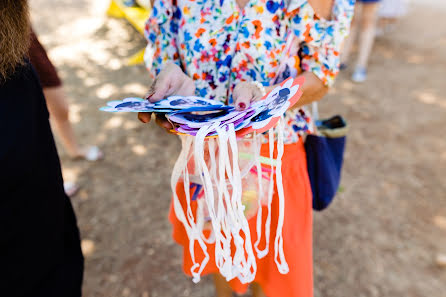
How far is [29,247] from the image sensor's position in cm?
113

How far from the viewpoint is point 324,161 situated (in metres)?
1.49

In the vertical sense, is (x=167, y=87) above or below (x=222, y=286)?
above

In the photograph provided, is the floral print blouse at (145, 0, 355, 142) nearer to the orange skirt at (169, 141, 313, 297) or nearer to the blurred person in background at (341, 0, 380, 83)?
the orange skirt at (169, 141, 313, 297)

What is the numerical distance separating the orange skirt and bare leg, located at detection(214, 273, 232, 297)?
0.20m

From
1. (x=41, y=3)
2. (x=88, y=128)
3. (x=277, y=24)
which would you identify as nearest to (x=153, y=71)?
(x=277, y=24)

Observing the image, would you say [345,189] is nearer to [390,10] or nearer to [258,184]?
[258,184]

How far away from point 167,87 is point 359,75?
12.9ft

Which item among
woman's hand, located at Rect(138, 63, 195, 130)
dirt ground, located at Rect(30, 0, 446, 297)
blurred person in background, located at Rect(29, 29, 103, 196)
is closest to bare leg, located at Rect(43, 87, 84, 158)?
blurred person in background, located at Rect(29, 29, 103, 196)

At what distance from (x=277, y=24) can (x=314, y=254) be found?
1762 mm

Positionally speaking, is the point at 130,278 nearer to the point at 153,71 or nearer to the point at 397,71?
the point at 153,71

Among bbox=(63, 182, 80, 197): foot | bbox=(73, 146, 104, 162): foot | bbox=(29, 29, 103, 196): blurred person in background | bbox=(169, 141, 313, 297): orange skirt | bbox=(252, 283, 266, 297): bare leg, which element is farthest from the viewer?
bbox=(73, 146, 104, 162): foot

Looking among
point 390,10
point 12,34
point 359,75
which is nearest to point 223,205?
point 12,34

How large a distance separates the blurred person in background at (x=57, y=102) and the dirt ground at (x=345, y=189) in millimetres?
109

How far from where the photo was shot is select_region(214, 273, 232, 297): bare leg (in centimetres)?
167
